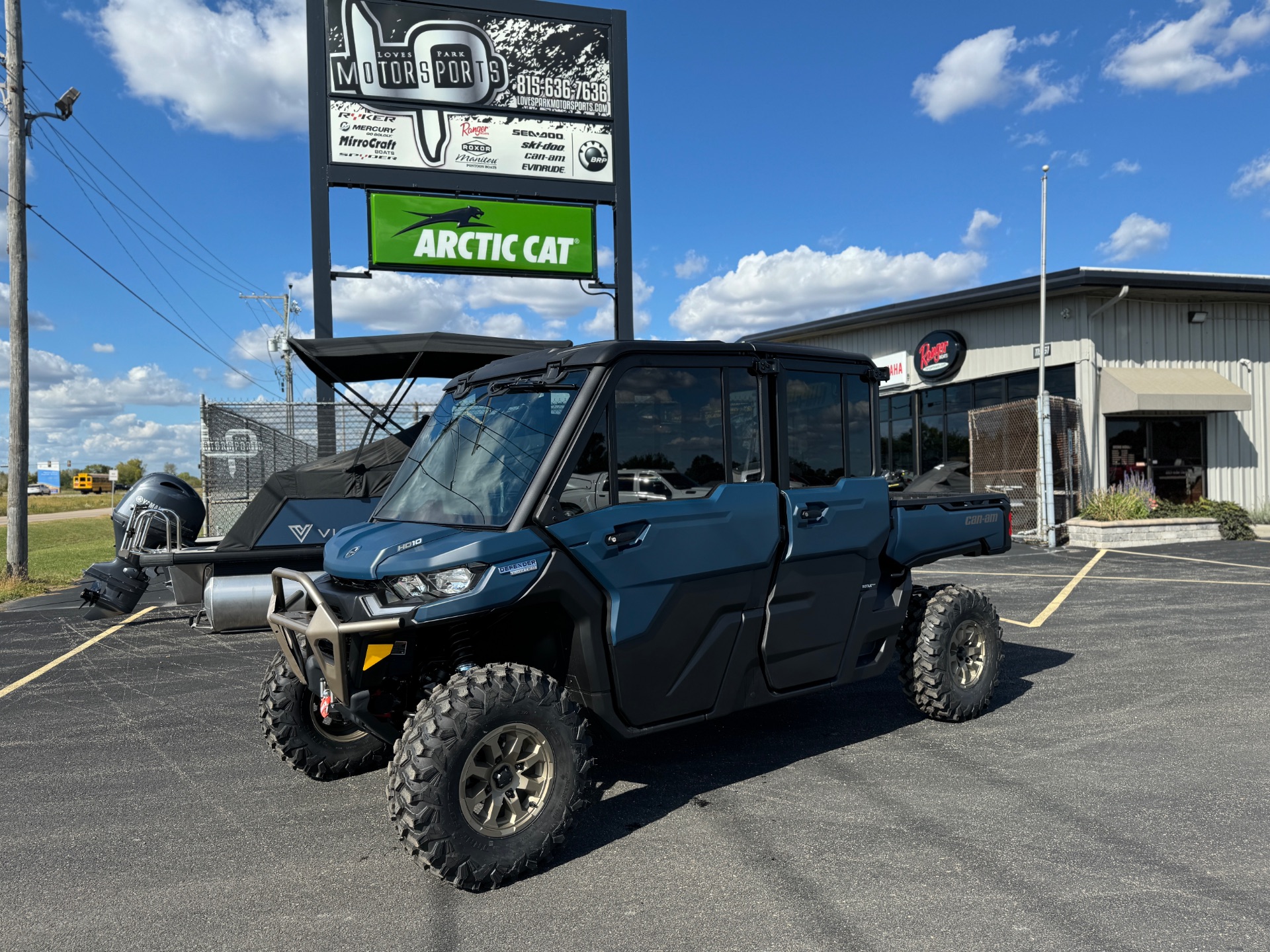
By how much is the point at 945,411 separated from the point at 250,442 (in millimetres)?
17665

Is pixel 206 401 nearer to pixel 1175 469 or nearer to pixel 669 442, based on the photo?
pixel 669 442

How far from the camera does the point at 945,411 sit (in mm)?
22875

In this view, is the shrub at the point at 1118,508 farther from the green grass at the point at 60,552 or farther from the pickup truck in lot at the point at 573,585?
the green grass at the point at 60,552

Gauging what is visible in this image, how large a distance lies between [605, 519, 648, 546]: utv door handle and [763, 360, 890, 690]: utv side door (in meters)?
0.92

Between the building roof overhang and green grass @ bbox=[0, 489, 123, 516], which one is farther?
green grass @ bbox=[0, 489, 123, 516]

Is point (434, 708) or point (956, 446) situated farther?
point (956, 446)

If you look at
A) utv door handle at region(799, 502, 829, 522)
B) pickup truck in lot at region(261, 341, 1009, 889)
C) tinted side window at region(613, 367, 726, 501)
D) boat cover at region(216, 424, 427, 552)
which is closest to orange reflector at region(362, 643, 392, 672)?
pickup truck in lot at region(261, 341, 1009, 889)

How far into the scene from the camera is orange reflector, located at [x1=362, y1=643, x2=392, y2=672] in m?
3.65

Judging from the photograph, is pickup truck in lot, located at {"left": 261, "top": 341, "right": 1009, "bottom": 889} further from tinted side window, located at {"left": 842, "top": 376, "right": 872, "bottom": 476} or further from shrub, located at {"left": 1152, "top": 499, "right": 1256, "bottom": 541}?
shrub, located at {"left": 1152, "top": 499, "right": 1256, "bottom": 541}

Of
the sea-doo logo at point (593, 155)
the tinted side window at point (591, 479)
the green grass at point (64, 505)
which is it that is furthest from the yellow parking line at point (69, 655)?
the green grass at point (64, 505)

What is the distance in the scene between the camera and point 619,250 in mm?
16719

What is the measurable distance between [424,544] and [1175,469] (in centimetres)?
2090

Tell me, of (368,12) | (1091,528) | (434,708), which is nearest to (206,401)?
→ (368,12)

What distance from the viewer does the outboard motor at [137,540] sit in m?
8.64
